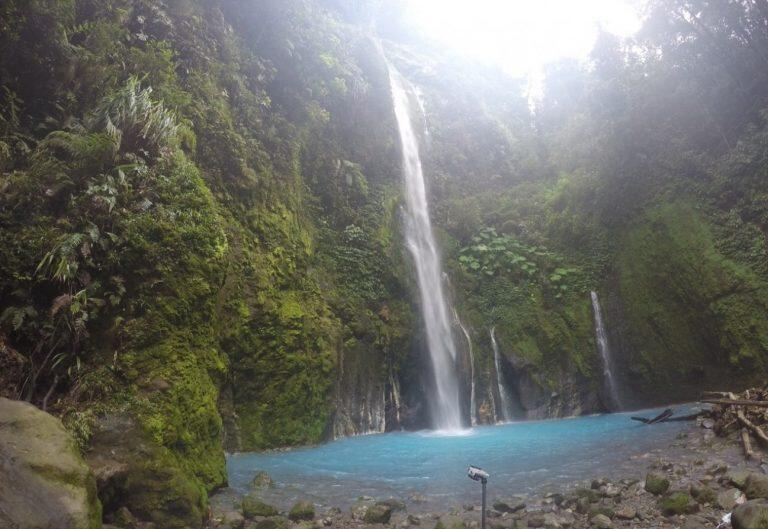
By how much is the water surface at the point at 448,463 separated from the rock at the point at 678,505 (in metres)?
1.34

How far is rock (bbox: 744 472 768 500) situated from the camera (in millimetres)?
4320

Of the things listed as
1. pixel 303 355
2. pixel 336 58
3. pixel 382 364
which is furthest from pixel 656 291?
pixel 336 58

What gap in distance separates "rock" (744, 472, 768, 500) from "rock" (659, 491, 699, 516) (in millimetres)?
511

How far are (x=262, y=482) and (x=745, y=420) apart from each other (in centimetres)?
693

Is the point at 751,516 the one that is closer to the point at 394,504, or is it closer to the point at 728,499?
the point at 728,499

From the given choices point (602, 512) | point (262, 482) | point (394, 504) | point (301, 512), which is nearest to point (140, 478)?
point (301, 512)

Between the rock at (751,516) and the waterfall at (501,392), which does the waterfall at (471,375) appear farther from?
the rock at (751,516)

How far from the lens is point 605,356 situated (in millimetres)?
13734

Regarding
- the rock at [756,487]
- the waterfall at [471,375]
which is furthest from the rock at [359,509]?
the waterfall at [471,375]

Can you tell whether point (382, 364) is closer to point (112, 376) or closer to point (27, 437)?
point (112, 376)

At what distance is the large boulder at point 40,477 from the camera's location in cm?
284

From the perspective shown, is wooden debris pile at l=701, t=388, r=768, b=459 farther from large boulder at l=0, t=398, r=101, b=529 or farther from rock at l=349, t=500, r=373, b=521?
large boulder at l=0, t=398, r=101, b=529

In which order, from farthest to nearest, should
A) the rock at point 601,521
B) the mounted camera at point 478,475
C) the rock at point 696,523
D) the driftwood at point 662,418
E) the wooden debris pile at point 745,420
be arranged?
1. the driftwood at point 662,418
2. the wooden debris pile at point 745,420
3. the rock at point 601,521
4. the rock at point 696,523
5. the mounted camera at point 478,475

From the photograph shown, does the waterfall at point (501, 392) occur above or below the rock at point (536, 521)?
above
